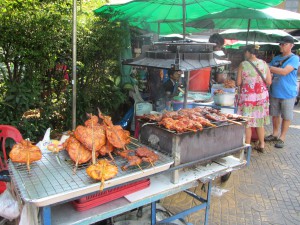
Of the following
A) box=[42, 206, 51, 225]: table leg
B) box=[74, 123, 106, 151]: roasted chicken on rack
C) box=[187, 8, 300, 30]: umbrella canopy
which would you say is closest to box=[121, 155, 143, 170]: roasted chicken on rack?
box=[74, 123, 106, 151]: roasted chicken on rack

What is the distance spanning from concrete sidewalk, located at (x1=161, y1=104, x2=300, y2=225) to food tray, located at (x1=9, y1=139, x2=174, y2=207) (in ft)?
6.03

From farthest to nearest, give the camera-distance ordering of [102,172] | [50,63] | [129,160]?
[50,63] → [129,160] → [102,172]

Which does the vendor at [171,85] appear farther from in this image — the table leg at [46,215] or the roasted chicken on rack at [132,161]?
the table leg at [46,215]

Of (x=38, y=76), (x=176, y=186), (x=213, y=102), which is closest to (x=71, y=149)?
(x=176, y=186)

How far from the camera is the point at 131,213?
Result: 3.18 metres

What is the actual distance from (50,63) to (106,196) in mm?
2934

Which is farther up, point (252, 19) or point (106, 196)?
point (252, 19)

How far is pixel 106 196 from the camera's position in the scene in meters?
2.14

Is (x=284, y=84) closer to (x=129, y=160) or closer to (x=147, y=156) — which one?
(x=147, y=156)

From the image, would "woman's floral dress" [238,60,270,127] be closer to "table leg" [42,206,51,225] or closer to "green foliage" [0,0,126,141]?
"green foliage" [0,0,126,141]

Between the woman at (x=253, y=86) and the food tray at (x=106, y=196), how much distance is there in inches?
136

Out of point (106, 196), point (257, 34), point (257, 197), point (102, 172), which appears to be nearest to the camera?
point (102, 172)

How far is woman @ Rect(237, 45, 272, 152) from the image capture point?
511 cm

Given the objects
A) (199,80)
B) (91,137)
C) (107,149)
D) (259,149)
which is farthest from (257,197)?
(91,137)
